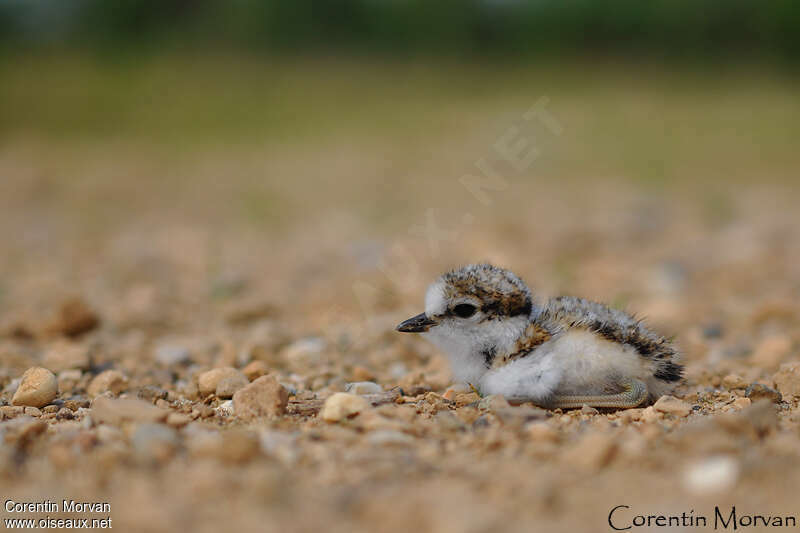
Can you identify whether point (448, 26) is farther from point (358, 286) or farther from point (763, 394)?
point (763, 394)

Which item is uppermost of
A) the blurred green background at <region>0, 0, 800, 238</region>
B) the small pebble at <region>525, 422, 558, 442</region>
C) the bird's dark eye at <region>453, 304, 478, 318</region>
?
the blurred green background at <region>0, 0, 800, 238</region>

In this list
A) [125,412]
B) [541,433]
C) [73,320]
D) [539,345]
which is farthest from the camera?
[73,320]

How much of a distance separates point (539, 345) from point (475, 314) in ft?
0.92

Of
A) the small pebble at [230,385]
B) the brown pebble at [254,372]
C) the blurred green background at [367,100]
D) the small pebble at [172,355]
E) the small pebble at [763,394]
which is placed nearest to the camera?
the small pebble at [763,394]

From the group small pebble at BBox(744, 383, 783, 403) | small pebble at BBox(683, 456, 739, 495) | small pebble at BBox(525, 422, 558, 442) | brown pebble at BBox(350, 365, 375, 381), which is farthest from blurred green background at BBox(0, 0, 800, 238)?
small pebble at BBox(683, 456, 739, 495)

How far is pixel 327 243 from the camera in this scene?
8.67m

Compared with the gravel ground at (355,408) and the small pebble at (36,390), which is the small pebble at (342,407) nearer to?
the gravel ground at (355,408)

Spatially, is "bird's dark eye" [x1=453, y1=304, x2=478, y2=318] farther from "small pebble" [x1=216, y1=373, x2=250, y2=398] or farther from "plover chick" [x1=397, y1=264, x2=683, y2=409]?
"small pebble" [x1=216, y1=373, x2=250, y2=398]

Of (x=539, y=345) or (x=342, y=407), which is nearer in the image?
(x=342, y=407)

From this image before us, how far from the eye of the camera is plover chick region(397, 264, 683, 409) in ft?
10.0

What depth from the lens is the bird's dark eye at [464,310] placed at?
3.26 metres

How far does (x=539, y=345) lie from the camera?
124 inches

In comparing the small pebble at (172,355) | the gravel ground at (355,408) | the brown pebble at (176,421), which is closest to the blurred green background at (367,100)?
the gravel ground at (355,408)

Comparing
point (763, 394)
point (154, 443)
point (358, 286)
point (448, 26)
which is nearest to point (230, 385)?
point (154, 443)
